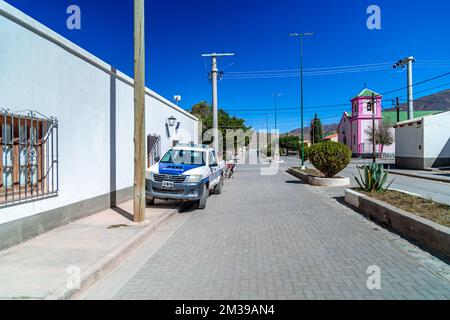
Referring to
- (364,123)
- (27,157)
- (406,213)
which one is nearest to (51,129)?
(27,157)

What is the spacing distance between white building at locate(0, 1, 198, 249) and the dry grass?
7343mm

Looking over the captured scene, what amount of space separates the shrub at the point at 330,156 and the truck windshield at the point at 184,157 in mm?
6036

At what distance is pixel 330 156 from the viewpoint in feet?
48.7

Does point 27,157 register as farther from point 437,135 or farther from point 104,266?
point 437,135

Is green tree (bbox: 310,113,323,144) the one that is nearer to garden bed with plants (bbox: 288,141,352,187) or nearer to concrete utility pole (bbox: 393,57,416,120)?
concrete utility pole (bbox: 393,57,416,120)

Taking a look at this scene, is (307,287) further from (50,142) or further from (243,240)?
(50,142)

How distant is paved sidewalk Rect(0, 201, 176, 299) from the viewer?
12.8ft

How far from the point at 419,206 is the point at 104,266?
6.87 metres

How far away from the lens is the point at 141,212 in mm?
7535

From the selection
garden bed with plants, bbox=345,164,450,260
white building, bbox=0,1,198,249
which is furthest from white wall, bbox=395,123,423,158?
white building, bbox=0,1,198,249

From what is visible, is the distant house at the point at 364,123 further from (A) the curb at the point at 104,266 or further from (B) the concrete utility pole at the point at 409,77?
(A) the curb at the point at 104,266

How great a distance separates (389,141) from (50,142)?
55.3m
